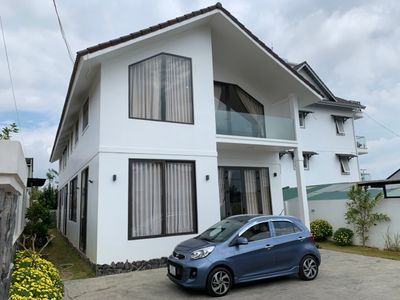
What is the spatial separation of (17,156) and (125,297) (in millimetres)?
3978

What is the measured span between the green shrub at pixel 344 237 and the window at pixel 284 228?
19.3 feet

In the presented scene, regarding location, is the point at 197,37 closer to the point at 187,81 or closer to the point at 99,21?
the point at 187,81

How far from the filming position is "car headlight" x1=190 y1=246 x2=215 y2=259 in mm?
6469

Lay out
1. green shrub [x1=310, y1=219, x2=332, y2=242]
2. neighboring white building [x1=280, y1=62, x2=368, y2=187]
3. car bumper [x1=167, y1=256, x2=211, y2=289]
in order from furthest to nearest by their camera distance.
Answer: neighboring white building [x1=280, y1=62, x2=368, y2=187]
green shrub [x1=310, y1=219, x2=332, y2=242]
car bumper [x1=167, y1=256, x2=211, y2=289]

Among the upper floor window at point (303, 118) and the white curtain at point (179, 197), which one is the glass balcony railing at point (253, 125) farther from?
the upper floor window at point (303, 118)

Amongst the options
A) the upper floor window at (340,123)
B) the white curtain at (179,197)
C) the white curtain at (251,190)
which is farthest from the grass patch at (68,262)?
the upper floor window at (340,123)

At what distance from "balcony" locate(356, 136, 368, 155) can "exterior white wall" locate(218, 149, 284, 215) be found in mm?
13112

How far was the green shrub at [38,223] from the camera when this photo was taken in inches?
490

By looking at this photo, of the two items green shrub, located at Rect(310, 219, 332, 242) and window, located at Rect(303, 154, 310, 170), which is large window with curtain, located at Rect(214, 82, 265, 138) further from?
window, located at Rect(303, 154, 310, 170)

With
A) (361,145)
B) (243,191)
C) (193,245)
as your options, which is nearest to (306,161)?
(361,145)

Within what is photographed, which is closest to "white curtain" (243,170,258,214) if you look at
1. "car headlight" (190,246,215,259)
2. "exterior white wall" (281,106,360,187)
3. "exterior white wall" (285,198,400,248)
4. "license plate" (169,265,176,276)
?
"exterior white wall" (285,198,400,248)

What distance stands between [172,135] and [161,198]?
1.98m

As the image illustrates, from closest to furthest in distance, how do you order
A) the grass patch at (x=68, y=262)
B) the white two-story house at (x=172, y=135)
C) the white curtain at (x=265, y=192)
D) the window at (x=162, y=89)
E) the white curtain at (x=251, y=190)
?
the grass patch at (x=68, y=262)
the white two-story house at (x=172, y=135)
the window at (x=162, y=89)
the white curtain at (x=251, y=190)
the white curtain at (x=265, y=192)

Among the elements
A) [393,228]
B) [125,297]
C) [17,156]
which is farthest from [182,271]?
[393,228]
